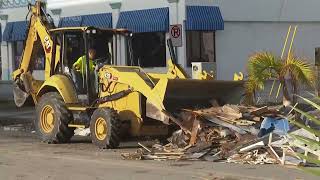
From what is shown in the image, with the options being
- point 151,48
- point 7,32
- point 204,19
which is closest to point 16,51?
point 7,32

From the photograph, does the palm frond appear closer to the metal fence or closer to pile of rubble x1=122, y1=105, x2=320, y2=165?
pile of rubble x1=122, y1=105, x2=320, y2=165

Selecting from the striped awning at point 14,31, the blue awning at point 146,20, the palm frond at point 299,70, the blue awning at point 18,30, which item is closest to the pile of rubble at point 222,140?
the palm frond at point 299,70

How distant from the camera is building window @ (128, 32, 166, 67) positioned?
92.2ft

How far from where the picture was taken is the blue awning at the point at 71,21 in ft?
100.0

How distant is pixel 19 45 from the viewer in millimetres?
34344

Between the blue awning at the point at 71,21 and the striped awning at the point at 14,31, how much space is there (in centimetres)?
280

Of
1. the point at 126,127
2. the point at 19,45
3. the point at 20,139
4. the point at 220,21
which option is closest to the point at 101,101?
the point at 126,127

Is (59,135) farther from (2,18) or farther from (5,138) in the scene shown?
A: (2,18)

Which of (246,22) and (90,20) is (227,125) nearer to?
(246,22)

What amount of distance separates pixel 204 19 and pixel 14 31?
12.3 meters

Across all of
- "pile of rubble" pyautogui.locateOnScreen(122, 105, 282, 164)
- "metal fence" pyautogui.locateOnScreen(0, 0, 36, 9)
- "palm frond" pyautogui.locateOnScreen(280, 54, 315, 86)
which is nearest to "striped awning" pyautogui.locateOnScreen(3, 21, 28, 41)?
"metal fence" pyautogui.locateOnScreen(0, 0, 36, 9)

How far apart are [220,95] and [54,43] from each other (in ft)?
14.0

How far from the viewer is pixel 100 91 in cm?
1367

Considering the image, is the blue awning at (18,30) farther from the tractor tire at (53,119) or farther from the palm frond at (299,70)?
the palm frond at (299,70)
